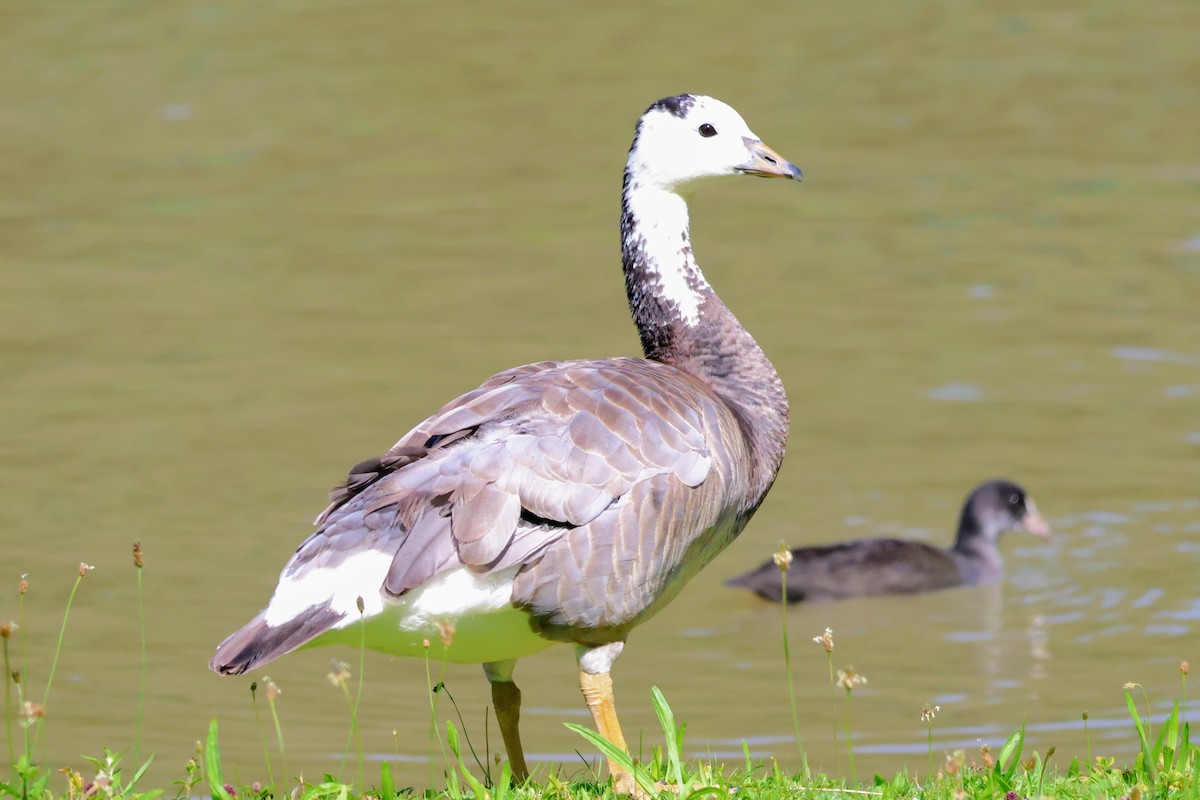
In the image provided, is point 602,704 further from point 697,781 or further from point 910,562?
point 910,562

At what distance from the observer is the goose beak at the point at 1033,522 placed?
11.6 meters

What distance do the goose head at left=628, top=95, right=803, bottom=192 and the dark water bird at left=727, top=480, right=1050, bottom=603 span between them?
3.82 meters

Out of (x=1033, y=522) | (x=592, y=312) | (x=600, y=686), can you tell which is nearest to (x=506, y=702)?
(x=600, y=686)

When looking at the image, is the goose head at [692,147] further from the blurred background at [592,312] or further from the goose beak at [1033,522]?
the goose beak at [1033,522]

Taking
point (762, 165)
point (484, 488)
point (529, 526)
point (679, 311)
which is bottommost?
point (529, 526)

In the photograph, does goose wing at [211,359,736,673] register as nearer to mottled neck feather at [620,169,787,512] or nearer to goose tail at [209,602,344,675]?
goose tail at [209,602,344,675]

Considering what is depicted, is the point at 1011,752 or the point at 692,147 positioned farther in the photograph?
the point at 692,147

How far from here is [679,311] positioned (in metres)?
7.54

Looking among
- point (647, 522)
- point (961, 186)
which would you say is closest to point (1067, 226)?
point (961, 186)

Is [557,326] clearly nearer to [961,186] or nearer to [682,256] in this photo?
[961,186]

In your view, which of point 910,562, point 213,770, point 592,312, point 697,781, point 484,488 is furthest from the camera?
point 592,312

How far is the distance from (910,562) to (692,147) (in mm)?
4522

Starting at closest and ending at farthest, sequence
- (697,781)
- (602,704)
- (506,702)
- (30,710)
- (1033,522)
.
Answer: (30,710), (697,781), (602,704), (506,702), (1033,522)

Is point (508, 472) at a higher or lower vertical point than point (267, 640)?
higher
